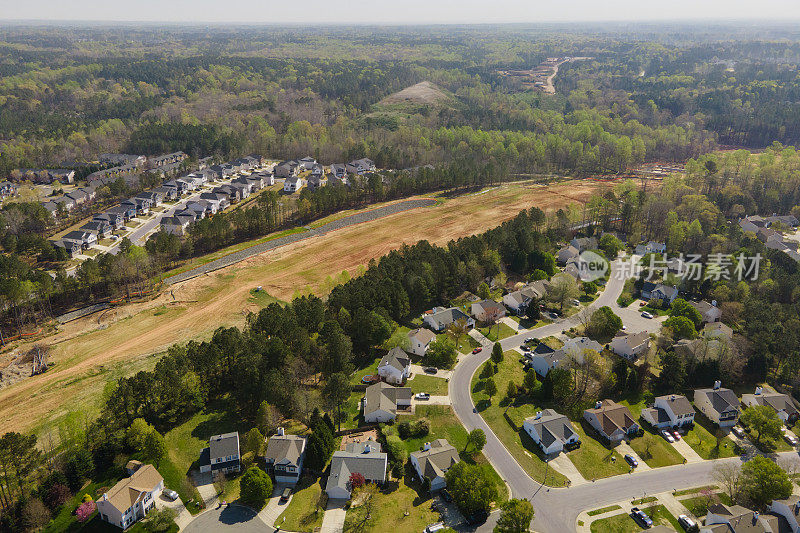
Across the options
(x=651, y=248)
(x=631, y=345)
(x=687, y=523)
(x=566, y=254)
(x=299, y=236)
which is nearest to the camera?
(x=687, y=523)

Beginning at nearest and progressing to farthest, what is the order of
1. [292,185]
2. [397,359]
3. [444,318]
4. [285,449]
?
[285,449]
[397,359]
[444,318]
[292,185]

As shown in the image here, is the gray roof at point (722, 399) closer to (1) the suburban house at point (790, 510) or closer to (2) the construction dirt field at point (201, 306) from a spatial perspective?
(1) the suburban house at point (790, 510)

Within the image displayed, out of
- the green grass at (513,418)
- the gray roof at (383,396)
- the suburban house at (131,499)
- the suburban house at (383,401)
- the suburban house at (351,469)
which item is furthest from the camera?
the gray roof at (383,396)

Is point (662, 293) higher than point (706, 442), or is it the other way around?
point (662, 293)

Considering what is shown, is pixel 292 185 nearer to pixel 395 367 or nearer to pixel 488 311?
pixel 488 311

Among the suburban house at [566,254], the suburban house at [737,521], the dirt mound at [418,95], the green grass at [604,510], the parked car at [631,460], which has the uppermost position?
the dirt mound at [418,95]

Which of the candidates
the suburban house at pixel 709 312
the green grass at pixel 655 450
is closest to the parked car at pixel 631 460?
the green grass at pixel 655 450

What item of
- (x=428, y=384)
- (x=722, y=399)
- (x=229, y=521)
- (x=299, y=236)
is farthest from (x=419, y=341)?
(x=299, y=236)
